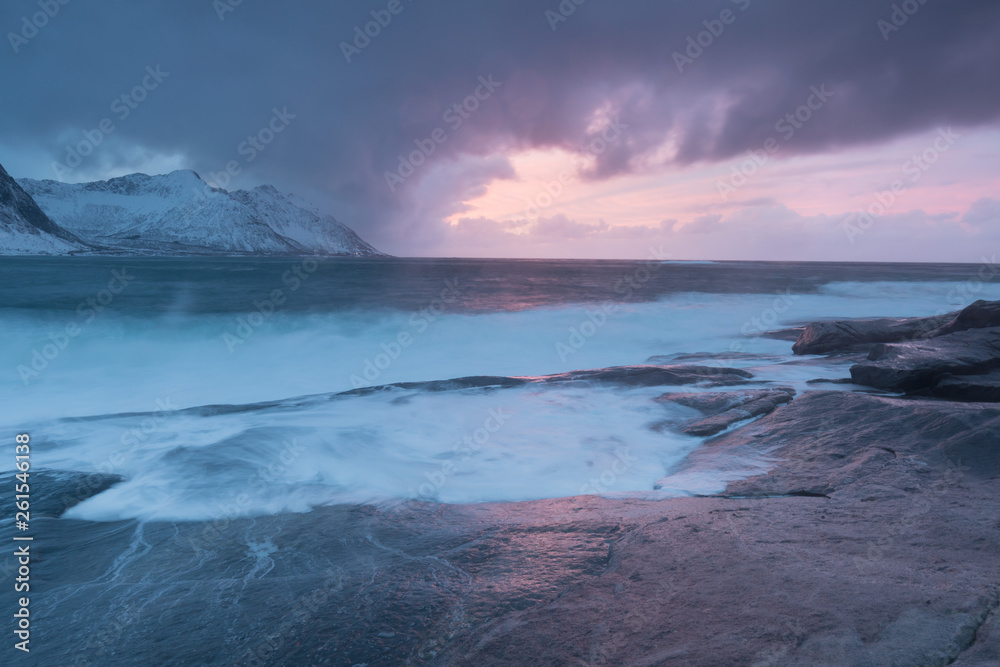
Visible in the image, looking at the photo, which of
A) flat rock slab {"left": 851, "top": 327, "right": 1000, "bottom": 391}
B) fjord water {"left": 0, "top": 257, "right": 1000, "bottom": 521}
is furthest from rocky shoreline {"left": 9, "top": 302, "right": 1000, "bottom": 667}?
flat rock slab {"left": 851, "top": 327, "right": 1000, "bottom": 391}

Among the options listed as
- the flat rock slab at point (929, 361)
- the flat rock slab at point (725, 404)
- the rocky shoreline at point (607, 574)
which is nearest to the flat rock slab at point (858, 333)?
the flat rock slab at point (929, 361)

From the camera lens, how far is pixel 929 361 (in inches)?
305

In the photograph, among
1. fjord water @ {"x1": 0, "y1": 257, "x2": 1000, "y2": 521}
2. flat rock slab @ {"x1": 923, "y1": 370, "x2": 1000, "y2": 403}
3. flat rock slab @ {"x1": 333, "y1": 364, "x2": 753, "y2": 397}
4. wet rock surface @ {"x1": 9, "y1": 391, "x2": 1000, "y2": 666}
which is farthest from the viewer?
flat rock slab @ {"x1": 333, "y1": 364, "x2": 753, "y2": 397}

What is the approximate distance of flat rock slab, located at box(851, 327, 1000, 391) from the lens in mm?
7598

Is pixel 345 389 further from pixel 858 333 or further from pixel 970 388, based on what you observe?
pixel 858 333

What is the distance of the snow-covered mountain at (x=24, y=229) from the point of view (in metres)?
117

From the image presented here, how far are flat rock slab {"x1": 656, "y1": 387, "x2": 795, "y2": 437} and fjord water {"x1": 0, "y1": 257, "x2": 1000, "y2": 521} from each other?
379 mm

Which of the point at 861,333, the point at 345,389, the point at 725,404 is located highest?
the point at 861,333

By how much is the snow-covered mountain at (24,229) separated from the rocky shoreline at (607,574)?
14651cm

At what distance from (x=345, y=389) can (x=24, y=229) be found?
540ft

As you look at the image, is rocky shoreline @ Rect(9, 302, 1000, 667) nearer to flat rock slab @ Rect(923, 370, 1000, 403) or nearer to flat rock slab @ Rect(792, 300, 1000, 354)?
flat rock slab @ Rect(923, 370, 1000, 403)

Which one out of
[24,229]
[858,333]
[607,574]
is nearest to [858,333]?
[858,333]

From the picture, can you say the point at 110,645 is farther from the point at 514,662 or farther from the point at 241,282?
the point at 241,282

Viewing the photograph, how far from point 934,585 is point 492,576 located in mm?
2610
